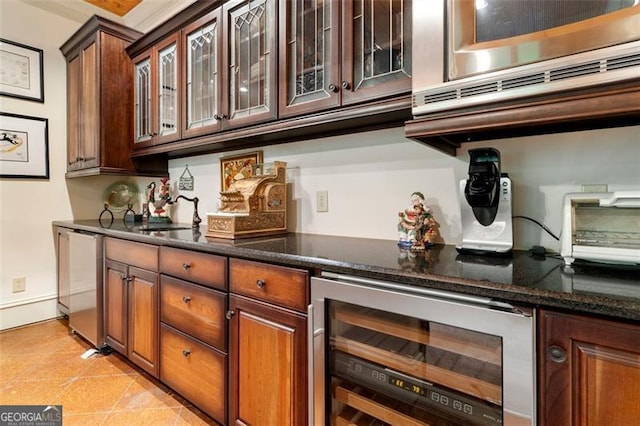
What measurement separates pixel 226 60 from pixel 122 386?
6.74ft

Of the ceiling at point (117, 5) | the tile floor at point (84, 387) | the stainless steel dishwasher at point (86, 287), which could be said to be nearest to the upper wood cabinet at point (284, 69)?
the stainless steel dishwasher at point (86, 287)

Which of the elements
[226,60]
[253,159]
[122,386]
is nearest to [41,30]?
[226,60]

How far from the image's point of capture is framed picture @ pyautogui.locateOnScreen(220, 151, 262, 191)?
7.24ft

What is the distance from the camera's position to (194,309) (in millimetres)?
1609

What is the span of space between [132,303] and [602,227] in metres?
2.34

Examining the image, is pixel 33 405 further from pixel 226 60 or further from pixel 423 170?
pixel 423 170

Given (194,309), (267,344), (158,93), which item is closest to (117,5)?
(158,93)

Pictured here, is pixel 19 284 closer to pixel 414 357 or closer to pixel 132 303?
pixel 132 303

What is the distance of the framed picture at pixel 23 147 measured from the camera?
2783 mm

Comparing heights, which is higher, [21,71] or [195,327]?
[21,71]

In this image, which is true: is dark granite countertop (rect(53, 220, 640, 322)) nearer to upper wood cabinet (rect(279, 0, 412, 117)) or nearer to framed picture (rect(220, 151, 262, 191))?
upper wood cabinet (rect(279, 0, 412, 117))

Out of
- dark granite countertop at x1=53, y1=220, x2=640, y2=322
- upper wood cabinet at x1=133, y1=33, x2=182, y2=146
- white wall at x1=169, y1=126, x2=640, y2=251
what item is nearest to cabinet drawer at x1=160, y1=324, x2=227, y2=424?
dark granite countertop at x1=53, y1=220, x2=640, y2=322

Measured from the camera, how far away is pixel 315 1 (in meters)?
1.54

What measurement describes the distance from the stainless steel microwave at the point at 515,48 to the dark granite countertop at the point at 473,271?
19.7 inches
